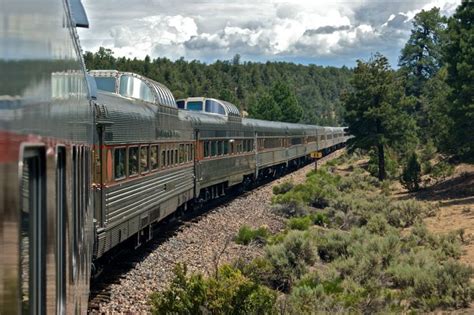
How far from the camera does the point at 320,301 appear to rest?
418 inches

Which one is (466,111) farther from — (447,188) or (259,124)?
(259,124)

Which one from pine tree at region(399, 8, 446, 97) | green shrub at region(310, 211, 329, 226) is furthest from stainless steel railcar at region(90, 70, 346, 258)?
pine tree at region(399, 8, 446, 97)

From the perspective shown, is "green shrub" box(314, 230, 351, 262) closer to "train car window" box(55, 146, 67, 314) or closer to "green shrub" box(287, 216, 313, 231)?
"green shrub" box(287, 216, 313, 231)

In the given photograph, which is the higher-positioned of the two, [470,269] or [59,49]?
[59,49]

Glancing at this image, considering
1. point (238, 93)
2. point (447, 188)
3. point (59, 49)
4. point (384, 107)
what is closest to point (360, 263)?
point (59, 49)

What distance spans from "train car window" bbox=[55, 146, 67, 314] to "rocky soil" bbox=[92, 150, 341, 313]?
235 inches

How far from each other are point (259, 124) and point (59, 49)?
2949 cm

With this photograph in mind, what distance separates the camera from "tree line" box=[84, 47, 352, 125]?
299ft

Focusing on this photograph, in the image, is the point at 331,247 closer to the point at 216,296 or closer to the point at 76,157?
the point at 216,296

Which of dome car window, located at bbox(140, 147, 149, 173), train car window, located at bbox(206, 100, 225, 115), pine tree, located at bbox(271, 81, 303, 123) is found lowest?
dome car window, located at bbox(140, 147, 149, 173)

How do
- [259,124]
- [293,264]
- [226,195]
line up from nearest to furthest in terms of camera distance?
[293,264], [226,195], [259,124]

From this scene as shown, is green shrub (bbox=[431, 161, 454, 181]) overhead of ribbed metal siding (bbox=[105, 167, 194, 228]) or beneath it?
beneath

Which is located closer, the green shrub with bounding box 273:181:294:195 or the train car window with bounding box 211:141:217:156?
the train car window with bounding box 211:141:217:156

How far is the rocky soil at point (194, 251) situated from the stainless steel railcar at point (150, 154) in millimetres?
670
